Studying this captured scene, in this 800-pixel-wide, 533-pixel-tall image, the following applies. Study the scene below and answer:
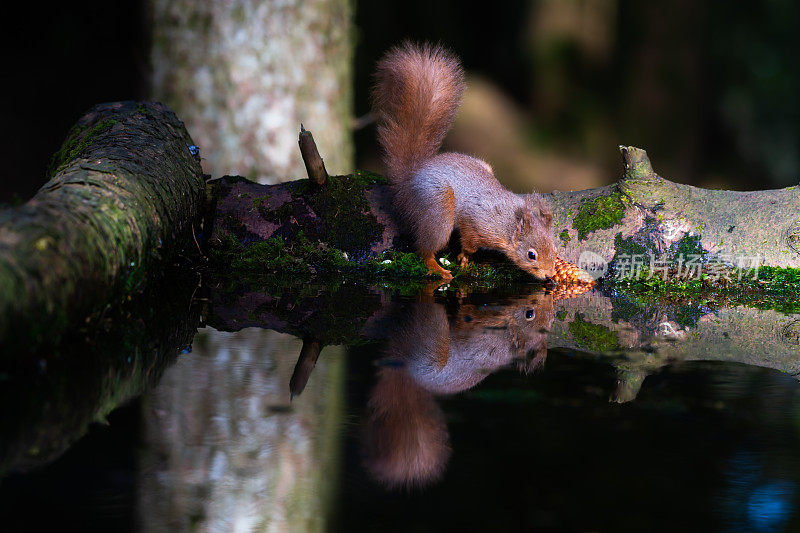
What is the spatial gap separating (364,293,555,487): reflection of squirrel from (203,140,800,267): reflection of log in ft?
2.82

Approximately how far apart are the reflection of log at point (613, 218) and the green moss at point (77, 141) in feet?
2.46

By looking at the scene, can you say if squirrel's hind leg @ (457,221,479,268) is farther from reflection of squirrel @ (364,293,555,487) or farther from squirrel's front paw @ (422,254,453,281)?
reflection of squirrel @ (364,293,555,487)

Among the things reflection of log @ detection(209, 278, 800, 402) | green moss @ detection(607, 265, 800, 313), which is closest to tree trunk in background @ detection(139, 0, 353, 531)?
reflection of log @ detection(209, 278, 800, 402)

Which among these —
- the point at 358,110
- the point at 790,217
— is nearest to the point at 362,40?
the point at 358,110

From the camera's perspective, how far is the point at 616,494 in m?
1.77

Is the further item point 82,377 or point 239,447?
point 82,377

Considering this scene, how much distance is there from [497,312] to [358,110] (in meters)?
5.16

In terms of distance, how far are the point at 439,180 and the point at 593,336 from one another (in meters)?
1.58

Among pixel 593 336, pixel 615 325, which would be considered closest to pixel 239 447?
pixel 593 336

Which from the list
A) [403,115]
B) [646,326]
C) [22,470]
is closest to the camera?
[22,470]

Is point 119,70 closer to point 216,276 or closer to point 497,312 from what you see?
point 216,276

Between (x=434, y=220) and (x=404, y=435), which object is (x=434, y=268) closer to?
(x=434, y=220)

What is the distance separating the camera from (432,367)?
2779 millimetres

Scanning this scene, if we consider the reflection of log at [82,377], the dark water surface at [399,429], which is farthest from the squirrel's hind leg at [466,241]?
the reflection of log at [82,377]
